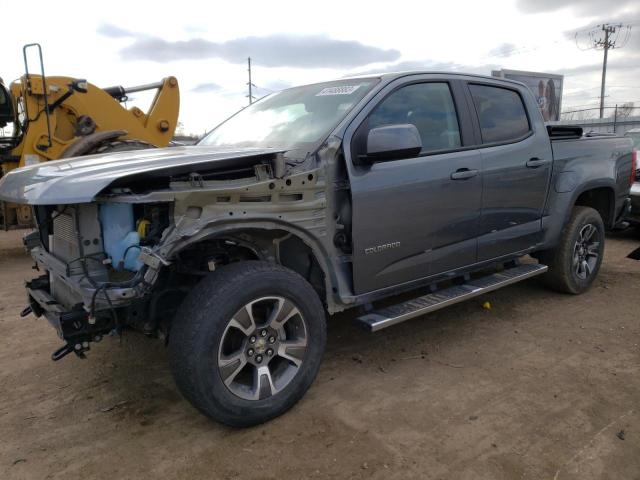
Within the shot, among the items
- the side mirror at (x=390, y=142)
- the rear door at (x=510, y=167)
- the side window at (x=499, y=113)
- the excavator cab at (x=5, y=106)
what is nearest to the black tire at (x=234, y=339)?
the side mirror at (x=390, y=142)

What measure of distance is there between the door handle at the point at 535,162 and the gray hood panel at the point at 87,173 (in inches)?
99.4

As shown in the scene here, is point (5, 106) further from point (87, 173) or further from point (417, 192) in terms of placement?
point (417, 192)

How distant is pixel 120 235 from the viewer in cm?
267

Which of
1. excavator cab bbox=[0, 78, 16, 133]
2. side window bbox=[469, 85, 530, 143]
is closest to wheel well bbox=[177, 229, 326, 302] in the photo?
side window bbox=[469, 85, 530, 143]

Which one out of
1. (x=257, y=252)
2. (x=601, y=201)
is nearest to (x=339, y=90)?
(x=257, y=252)

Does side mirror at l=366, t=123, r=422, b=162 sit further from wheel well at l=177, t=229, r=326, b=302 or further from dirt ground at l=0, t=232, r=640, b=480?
dirt ground at l=0, t=232, r=640, b=480

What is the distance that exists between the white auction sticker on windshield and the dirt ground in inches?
76.1

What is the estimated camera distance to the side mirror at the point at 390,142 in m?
3.15

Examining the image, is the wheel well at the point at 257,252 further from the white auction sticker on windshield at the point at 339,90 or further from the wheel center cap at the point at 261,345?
the white auction sticker on windshield at the point at 339,90

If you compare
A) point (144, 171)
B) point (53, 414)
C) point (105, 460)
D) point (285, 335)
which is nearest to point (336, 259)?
point (285, 335)

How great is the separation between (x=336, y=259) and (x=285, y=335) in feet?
1.95

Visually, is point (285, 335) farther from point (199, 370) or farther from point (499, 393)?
point (499, 393)

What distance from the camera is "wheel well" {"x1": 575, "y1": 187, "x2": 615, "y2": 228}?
17.7ft

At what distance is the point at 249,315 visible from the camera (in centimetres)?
281
